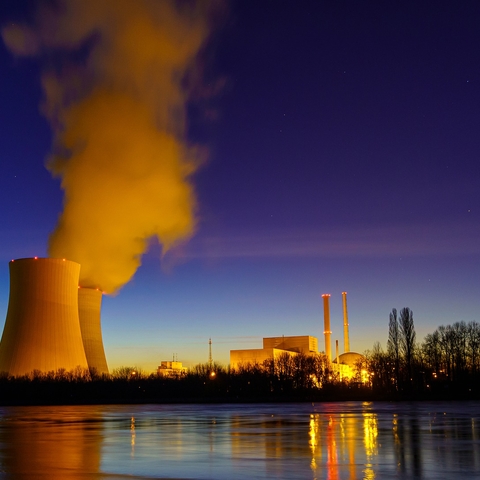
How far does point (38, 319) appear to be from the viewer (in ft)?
131

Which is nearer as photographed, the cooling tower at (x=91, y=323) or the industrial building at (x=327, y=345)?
the cooling tower at (x=91, y=323)

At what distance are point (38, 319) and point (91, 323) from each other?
349 inches

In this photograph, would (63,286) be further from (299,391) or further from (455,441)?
(455,441)

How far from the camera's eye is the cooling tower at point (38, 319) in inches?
1566

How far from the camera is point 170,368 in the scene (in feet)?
391

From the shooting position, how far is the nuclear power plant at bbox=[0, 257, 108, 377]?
1567 inches

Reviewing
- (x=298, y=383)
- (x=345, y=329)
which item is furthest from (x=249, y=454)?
(x=345, y=329)

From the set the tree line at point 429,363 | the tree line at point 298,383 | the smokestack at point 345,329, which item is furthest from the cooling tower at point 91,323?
the smokestack at point 345,329

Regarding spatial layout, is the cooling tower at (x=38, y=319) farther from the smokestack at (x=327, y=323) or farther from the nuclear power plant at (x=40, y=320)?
the smokestack at (x=327, y=323)

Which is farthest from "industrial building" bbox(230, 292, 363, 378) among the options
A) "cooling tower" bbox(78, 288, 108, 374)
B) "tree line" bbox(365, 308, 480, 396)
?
"cooling tower" bbox(78, 288, 108, 374)

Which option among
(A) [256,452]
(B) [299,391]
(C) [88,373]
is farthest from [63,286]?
(A) [256,452]

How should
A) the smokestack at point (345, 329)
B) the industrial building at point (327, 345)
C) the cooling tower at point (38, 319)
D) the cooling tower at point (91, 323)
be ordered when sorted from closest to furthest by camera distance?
the cooling tower at point (38, 319) → the cooling tower at point (91, 323) → the industrial building at point (327, 345) → the smokestack at point (345, 329)

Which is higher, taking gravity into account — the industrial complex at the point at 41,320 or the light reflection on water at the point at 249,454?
the industrial complex at the point at 41,320

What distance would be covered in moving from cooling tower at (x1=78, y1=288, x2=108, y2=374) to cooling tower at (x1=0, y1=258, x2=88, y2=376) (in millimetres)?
6484
